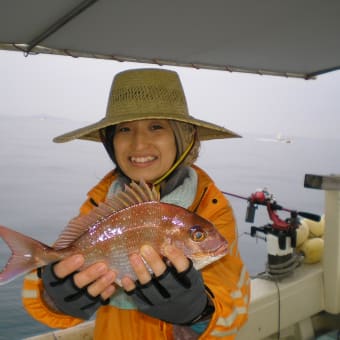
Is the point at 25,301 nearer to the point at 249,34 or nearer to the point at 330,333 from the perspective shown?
the point at 249,34

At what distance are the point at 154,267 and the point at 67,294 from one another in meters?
0.36

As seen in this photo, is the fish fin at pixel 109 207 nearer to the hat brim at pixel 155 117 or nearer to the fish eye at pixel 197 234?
the fish eye at pixel 197 234

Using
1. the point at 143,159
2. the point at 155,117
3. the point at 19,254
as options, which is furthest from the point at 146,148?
the point at 19,254

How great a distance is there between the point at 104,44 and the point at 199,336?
2.27m

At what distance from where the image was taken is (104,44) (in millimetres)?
2729

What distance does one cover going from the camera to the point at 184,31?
244 cm

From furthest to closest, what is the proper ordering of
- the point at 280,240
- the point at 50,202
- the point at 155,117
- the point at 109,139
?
the point at 50,202 < the point at 280,240 < the point at 109,139 < the point at 155,117

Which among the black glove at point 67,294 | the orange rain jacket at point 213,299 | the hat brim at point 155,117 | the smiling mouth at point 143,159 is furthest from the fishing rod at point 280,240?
the black glove at point 67,294

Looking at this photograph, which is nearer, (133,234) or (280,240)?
(133,234)

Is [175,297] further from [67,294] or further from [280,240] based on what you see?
[280,240]

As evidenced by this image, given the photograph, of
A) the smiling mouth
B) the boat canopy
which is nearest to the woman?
the smiling mouth

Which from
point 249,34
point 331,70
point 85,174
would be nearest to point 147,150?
point 249,34

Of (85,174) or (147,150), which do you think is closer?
(147,150)

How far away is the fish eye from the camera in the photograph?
1250 millimetres
